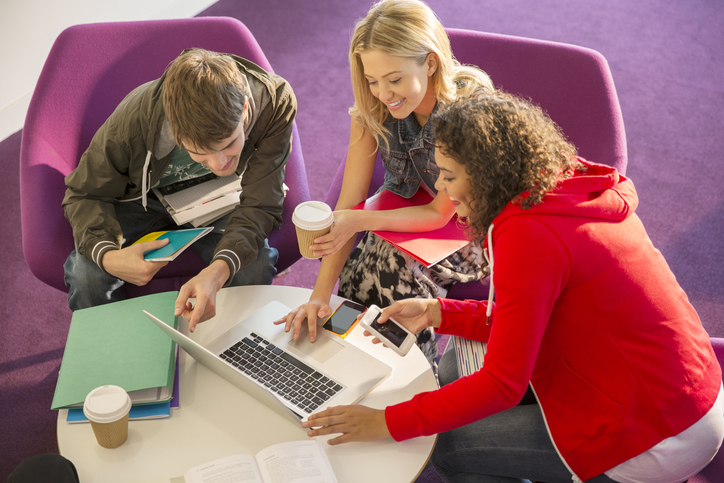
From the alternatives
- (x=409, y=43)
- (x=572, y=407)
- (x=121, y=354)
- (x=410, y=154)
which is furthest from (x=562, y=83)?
(x=121, y=354)

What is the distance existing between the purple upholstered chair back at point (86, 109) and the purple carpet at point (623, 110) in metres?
0.52

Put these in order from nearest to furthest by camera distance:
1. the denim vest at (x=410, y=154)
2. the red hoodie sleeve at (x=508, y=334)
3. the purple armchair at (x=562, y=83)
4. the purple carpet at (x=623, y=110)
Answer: the red hoodie sleeve at (x=508, y=334) → the denim vest at (x=410, y=154) → the purple armchair at (x=562, y=83) → the purple carpet at (x=623, y=110)

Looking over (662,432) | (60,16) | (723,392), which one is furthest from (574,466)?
(60,16)

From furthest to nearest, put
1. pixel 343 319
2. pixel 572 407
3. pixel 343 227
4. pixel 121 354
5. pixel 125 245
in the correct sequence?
pixel 125 245
pixel 343 227
pixel 343 319
pixel 121 354
pixel 572 407

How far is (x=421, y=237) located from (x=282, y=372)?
63cm

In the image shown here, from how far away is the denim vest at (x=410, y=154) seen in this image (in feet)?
6.55

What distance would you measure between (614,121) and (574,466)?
1.31m

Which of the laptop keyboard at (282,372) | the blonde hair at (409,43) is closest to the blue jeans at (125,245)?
the laptop keyboard at (282,372)

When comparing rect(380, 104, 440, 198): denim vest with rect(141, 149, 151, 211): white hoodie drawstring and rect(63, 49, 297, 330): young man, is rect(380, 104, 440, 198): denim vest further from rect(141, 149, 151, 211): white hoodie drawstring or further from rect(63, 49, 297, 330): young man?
rect(141, 149, 151, 211): white hoodie drawstring

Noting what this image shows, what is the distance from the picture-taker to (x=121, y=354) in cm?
152

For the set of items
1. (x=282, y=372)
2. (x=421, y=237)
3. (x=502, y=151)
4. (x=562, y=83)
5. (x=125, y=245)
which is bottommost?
(x=125, y=245)

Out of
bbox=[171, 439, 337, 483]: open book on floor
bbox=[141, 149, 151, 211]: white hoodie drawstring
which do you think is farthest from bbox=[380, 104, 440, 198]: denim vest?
bbox=[171, 439, 337, 483]: open book on floor

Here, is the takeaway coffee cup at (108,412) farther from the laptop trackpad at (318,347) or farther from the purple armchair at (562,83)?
the purple armchair at (562,83)

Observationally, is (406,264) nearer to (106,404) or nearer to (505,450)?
(505,450)
